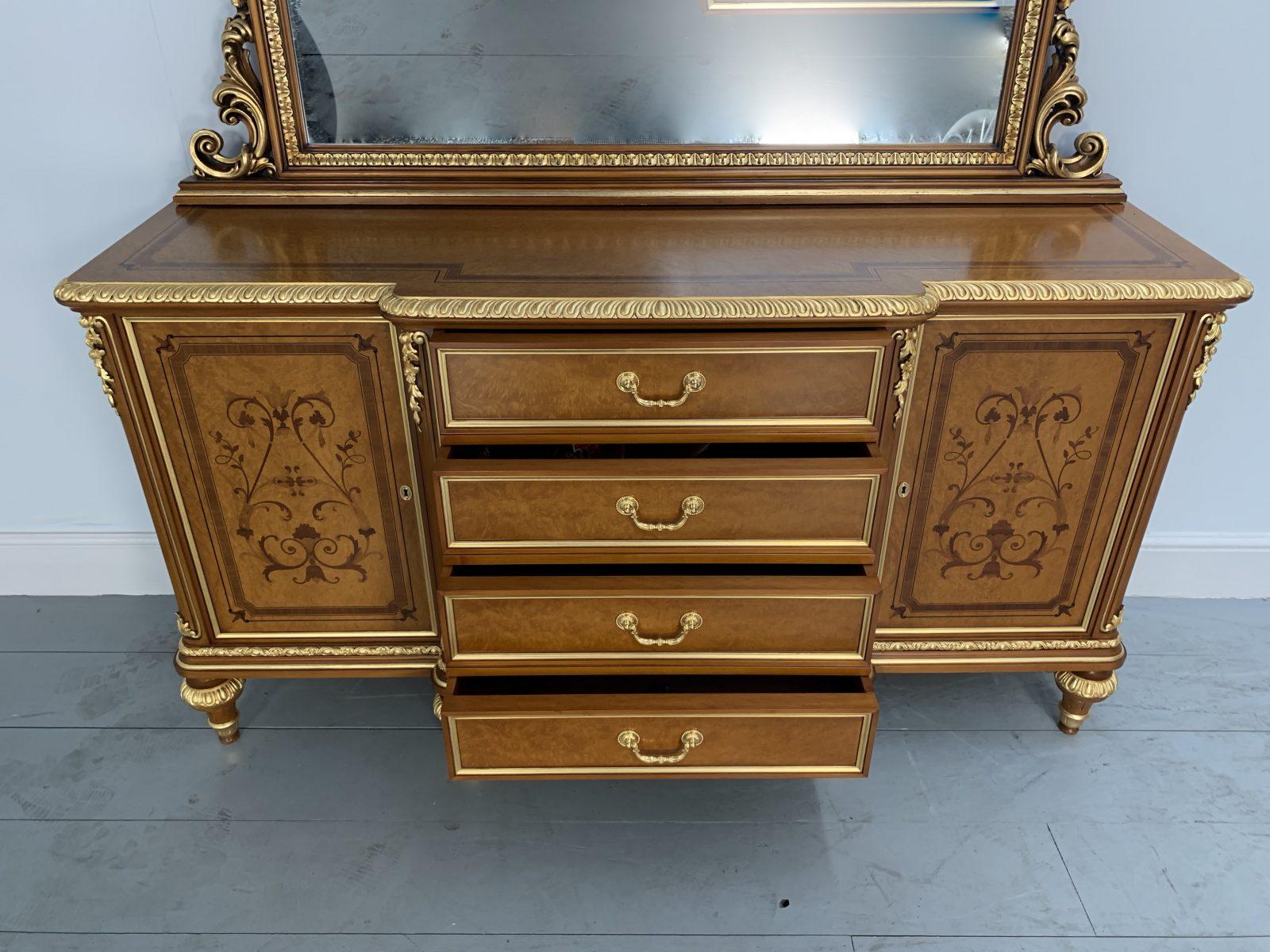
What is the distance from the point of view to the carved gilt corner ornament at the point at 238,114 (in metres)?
1.53

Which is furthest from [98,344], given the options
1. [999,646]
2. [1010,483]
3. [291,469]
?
[999,646]

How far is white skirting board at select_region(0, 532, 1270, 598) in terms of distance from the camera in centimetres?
212

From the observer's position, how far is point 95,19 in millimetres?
1607

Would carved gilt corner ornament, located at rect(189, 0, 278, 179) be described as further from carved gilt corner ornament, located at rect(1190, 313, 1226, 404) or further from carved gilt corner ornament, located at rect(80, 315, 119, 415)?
carved gilt corner ornament, located at rect(1190, 313, 1226, 404)

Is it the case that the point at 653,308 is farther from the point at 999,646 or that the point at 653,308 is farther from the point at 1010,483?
the point at 999,646

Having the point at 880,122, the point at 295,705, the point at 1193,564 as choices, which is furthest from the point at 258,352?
the point at 1193,564

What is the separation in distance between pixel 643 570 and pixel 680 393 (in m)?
0.31

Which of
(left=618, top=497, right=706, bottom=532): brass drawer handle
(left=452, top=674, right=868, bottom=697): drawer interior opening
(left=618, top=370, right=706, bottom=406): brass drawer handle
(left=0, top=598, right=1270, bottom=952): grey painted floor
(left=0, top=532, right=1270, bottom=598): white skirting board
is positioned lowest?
(left=0, top=598, right=1270, bottom=952): grey painted floor

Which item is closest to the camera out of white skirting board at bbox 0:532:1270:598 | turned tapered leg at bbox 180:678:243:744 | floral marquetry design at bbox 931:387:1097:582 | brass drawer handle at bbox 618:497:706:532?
brass drawer handle at bbox 618:497:706:532

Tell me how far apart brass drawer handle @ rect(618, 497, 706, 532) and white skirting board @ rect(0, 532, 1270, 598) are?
1331mm

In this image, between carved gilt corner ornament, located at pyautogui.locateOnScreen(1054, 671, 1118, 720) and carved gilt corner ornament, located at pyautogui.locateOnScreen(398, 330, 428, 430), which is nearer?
carved gilt corner ornament, located at pyautogui.locateOnScreen(398, 330, 428, 430)

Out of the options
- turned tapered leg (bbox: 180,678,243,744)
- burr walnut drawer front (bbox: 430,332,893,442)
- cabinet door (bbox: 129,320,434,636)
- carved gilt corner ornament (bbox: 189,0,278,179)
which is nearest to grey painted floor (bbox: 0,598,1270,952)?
turned tapered leg (bbox: 180,678,243,744)

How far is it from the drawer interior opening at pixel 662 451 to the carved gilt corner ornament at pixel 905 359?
98mm

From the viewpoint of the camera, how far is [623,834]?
5.29ft
